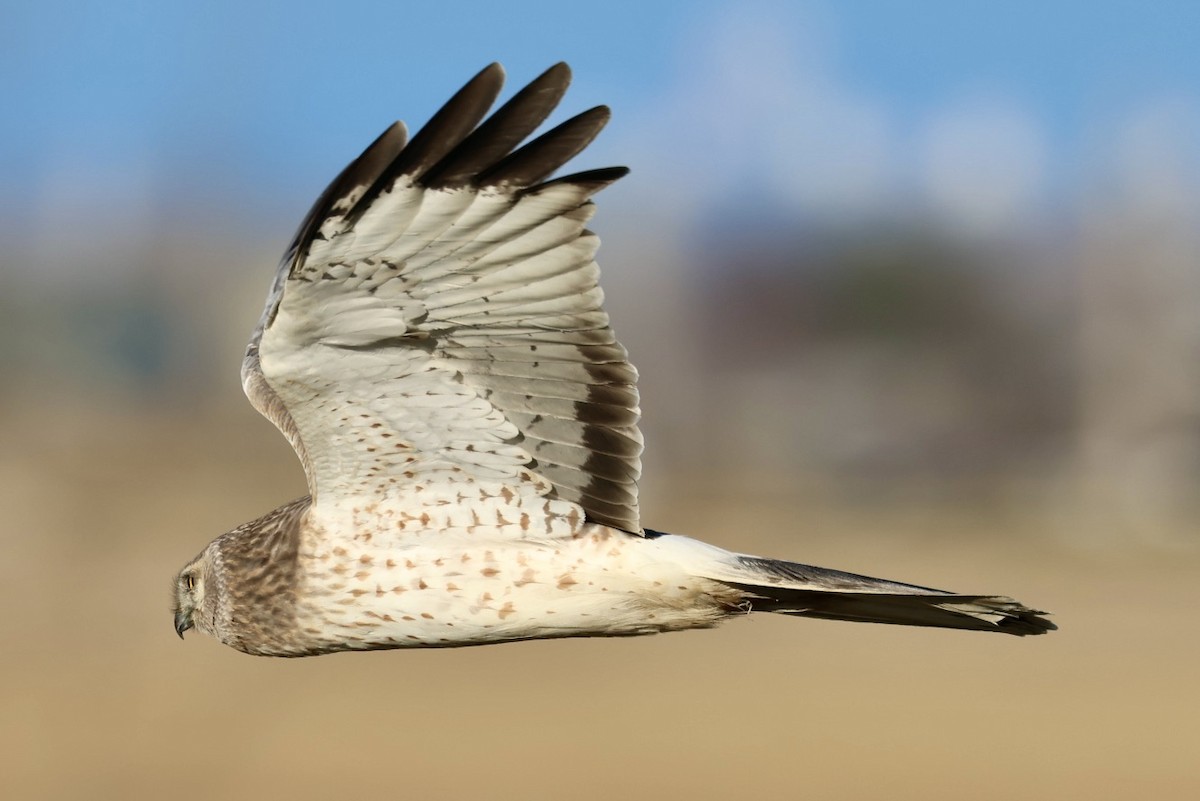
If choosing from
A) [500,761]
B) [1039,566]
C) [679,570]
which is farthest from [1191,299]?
[679,570]

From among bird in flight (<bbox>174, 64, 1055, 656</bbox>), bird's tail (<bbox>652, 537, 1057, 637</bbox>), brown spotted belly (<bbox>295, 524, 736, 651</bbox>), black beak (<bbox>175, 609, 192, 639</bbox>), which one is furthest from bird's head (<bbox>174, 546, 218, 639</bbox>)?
bird's tail (<bbox>652, 537, 1057, 637</bbox>)

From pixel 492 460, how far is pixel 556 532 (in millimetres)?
317

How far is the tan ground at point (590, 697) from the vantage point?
14727 mm

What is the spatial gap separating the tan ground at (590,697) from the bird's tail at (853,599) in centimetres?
884

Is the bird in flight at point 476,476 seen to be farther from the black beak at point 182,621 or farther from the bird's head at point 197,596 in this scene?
the black beak at point 182,621

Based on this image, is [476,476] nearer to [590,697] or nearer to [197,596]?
[197,596]

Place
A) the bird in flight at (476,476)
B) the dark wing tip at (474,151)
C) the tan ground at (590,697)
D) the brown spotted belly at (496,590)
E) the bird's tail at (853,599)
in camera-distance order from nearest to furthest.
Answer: the dark wing tip at (474,151) → the bird in flight at (476,476) → the bird's tail at (853,599) → the brown spotted belly at (496,590) → the tan ground at (590,697)

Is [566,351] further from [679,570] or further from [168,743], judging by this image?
[168,743]

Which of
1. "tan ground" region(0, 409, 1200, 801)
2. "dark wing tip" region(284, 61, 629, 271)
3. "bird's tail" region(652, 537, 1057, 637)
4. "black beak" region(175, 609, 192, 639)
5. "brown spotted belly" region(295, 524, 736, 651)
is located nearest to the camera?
"dark wing tip" region(284, 61, 629, 271)

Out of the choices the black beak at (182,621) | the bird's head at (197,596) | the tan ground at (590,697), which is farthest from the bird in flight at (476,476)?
the tan ground at (590,697)

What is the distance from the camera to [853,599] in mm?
5305

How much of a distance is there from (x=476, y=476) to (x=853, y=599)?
1285 millimetres

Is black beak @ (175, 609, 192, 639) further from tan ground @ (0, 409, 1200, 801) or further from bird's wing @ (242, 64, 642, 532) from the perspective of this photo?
tan ground @ (0, 409, 1200, 801)

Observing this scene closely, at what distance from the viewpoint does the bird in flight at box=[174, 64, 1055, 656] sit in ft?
15.5
